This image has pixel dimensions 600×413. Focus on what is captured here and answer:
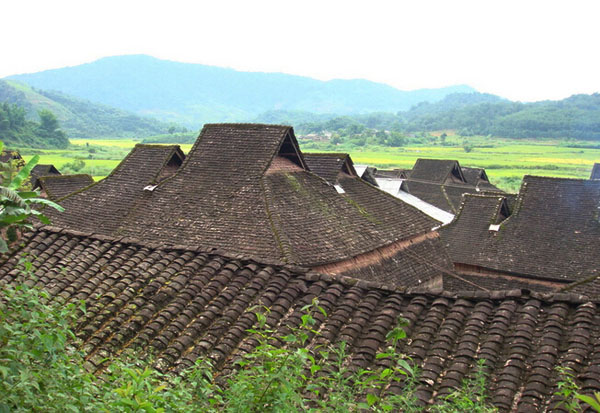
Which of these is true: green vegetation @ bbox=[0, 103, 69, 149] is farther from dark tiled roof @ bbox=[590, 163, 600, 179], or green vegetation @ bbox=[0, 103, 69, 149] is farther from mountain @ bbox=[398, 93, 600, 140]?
mountain @ bbox=[398, 93, 600, 140]

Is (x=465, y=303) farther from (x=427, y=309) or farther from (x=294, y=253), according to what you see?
(x=294, y=253)

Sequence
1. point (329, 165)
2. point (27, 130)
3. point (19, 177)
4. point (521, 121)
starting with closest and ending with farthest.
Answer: point (19, 177) → point (329, 165) → point (27, 130) → point (521, 121)

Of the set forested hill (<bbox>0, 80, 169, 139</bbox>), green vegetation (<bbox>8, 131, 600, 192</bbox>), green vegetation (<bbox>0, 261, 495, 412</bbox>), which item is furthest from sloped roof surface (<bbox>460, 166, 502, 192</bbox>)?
forested hill (<bbox>0, 80, 169, 139</bbox>)

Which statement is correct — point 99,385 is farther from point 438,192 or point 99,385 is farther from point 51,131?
point 51,131

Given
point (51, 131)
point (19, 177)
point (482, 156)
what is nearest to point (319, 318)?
point (19, 177)

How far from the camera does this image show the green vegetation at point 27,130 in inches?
2948

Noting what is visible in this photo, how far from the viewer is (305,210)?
1505 centimetres

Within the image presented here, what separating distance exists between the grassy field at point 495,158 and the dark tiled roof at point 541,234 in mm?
35129

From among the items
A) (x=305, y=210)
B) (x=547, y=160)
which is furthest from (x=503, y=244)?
(x=547, y=160)

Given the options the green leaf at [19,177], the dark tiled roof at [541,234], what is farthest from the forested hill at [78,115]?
the green leaf at [19,177]

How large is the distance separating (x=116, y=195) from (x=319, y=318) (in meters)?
13.2

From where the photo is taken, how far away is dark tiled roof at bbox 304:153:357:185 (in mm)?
19531

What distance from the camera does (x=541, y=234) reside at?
863 inches

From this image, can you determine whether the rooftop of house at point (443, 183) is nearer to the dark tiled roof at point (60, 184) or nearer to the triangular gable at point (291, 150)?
the triangular gable at point (291, 150)
